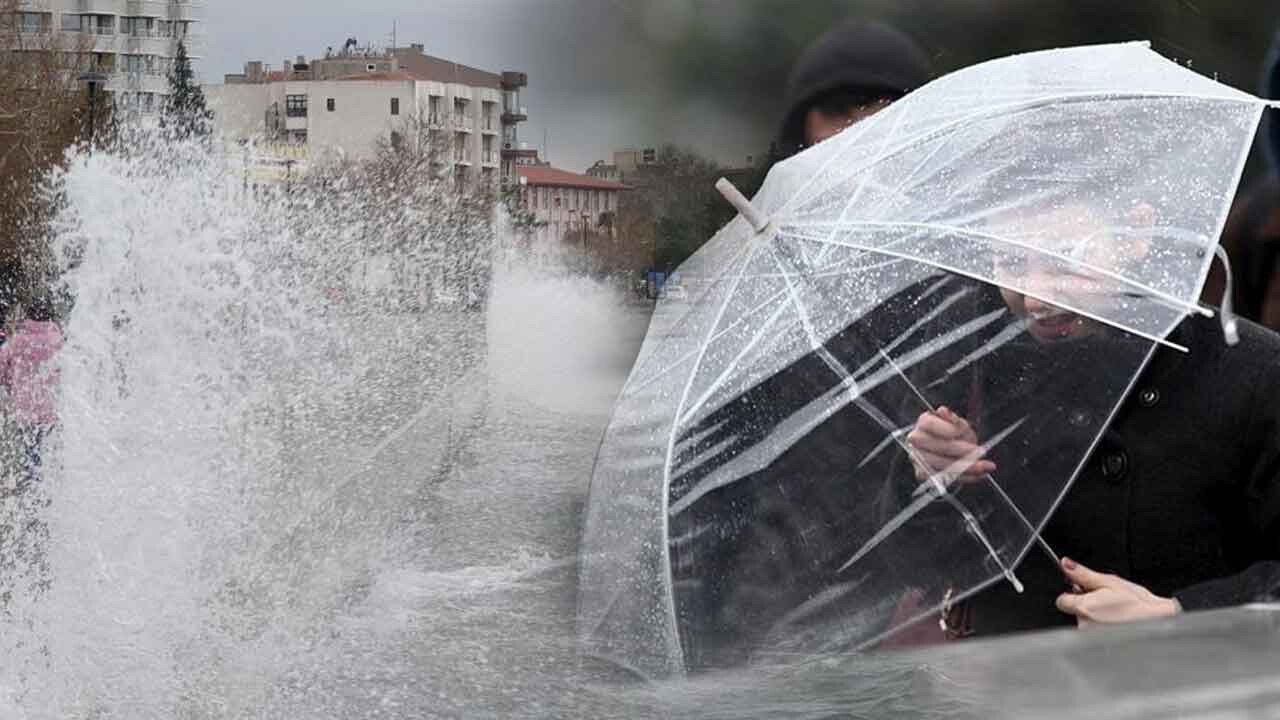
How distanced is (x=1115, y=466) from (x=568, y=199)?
3962 mm

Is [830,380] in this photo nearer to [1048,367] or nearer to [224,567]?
[1048,367]

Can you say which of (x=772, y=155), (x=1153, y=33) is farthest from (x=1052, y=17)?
(x=772, y=155)

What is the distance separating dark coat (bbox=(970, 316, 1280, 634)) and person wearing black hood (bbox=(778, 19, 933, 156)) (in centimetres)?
87

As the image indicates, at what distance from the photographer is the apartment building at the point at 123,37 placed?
257 inches

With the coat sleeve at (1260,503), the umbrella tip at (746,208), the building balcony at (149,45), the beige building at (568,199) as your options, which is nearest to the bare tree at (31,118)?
the building balcony at (149,45)

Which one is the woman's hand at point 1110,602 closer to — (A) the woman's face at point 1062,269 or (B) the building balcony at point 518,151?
(A) the woman's face at point 1062,269

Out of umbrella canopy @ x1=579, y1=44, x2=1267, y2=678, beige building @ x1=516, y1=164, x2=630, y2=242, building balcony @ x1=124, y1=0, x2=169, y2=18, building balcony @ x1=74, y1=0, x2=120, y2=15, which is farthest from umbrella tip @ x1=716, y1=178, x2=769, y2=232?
building balcony @ x1=74, y1=0, x2=120, y2=15

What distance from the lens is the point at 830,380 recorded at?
169 cm

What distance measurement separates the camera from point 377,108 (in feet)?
20.4

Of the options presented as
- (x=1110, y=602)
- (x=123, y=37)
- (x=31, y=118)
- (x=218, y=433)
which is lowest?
(x=218, y=433)

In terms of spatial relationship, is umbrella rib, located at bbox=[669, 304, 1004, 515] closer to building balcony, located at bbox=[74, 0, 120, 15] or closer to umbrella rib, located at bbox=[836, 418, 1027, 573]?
umbrella rib, located at bbox=[836, 418, 1027, 573]

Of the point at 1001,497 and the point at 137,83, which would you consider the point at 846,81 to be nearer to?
the point at 1001,497

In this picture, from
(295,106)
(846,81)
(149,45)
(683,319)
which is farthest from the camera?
(149,45)

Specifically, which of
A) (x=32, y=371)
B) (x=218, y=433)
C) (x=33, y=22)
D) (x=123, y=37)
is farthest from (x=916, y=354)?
(x=33, y=22)
